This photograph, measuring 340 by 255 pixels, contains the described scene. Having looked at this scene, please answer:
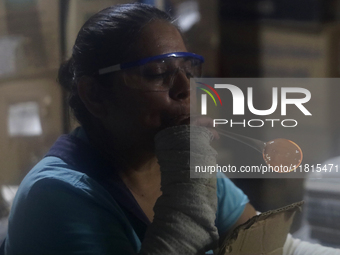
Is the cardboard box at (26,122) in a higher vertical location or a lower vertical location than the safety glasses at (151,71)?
lower

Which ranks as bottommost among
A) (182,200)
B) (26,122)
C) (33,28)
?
(182,200)

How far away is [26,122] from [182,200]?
444mm

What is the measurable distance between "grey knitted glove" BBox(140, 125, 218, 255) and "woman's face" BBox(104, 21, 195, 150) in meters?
0.03

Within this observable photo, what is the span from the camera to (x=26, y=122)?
0.73 metres

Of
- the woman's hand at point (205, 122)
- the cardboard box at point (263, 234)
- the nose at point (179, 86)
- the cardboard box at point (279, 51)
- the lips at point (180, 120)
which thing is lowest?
the cardboard box at point (263, 234)

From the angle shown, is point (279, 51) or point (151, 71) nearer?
A: point (151, 71)

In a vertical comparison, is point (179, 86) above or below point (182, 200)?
above

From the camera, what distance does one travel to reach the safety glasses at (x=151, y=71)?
0.61 metres

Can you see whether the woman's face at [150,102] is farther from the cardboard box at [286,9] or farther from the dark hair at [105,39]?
the cardboard box at [286,9]

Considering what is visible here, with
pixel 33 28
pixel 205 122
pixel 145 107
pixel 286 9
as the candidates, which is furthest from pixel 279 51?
pixel 33 28

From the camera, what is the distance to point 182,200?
1.92 ft

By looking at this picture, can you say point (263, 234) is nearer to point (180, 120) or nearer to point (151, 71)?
point (180, 120)

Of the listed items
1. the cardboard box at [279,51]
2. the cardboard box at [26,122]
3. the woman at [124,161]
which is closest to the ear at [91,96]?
the woman at [124,161]

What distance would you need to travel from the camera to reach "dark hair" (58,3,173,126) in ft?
2.00
